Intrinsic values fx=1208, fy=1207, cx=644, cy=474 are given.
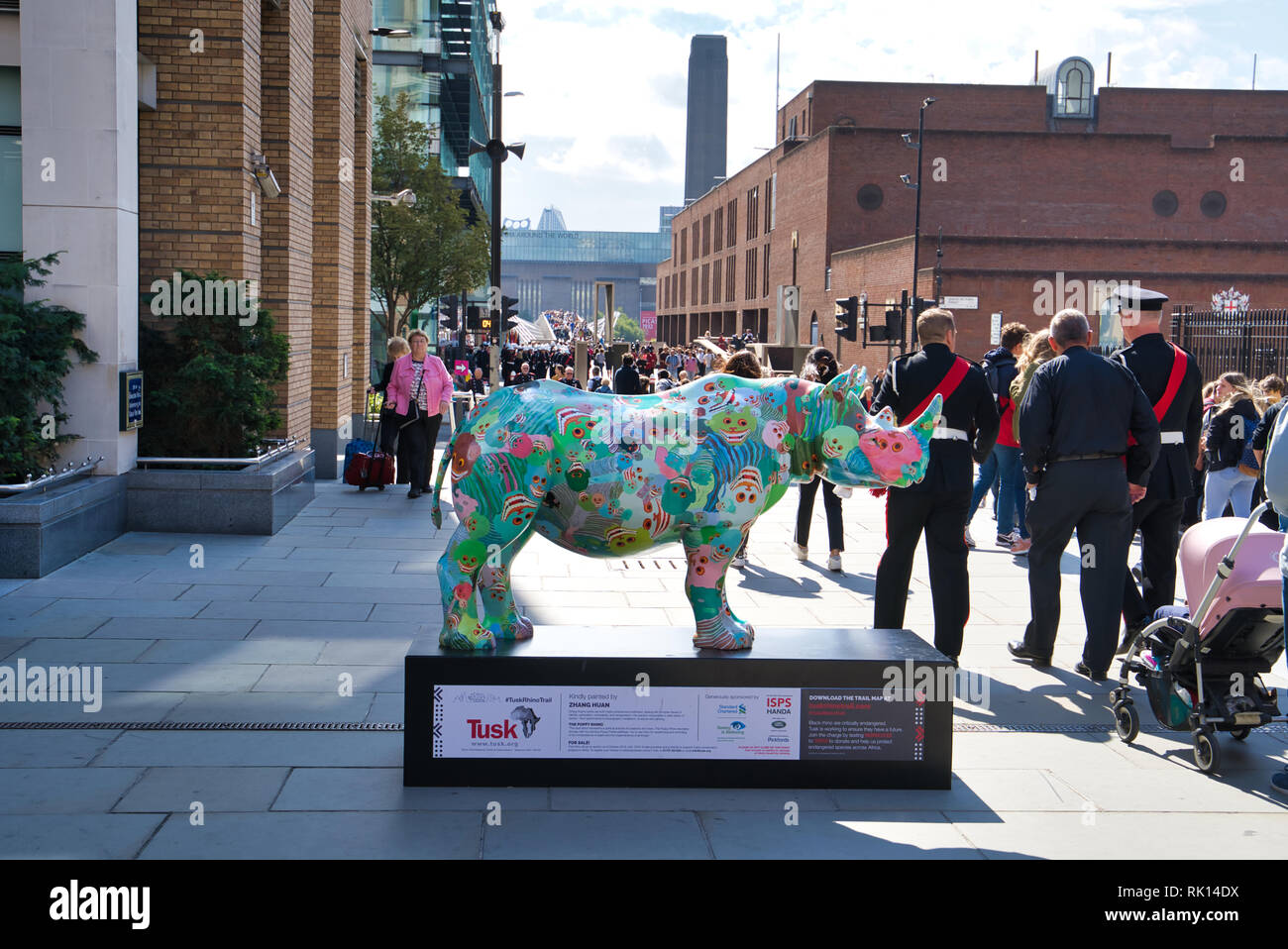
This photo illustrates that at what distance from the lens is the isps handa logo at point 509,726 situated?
5.36 metres

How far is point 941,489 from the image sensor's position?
7.16m

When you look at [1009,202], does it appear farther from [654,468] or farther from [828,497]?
[654,468]

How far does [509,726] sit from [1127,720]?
3.25m

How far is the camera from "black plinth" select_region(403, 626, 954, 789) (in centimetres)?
532

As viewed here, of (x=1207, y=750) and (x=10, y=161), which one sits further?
(x=10, y=161)

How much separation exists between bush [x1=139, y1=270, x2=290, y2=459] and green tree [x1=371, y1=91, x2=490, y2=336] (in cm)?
1701

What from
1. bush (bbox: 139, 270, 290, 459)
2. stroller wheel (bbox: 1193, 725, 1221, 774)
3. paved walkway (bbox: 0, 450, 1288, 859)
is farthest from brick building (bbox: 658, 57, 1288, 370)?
stroller wheel (bbox: 1193, 725, 1221, 774)

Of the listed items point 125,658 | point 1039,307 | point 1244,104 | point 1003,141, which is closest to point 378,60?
point 1039,307

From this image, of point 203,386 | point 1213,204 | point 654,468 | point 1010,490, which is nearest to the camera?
point 654,468

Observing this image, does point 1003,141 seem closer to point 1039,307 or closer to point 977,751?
point 1039,307

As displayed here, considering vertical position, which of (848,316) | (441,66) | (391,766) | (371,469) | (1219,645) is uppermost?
(441,66)

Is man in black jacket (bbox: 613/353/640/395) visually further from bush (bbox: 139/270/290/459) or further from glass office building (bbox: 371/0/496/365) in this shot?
glass office building (bbox: 371/0/496/365)

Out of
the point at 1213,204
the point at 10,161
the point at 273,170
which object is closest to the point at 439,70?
the point at 273,170

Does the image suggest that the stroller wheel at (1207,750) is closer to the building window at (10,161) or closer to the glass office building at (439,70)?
the building window at (10,161)
